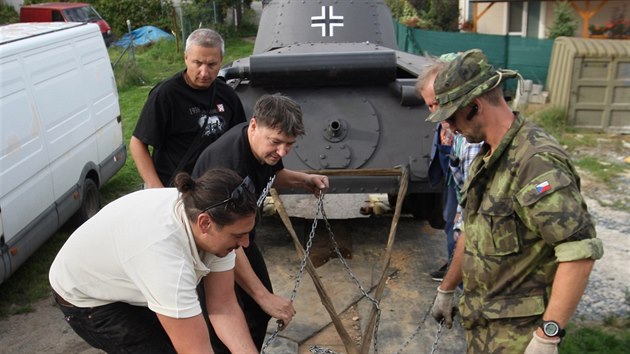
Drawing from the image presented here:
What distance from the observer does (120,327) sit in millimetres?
2846

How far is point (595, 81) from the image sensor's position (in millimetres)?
10523

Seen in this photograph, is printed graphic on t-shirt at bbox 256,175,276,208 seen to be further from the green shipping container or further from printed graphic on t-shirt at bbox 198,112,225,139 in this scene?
the green shipping container

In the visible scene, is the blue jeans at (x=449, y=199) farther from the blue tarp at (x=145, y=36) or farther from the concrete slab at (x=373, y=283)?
the blue tarp at (x=145, y=36)

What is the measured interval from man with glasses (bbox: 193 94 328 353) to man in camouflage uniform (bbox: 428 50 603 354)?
75 centimetres

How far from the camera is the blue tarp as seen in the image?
878 inches

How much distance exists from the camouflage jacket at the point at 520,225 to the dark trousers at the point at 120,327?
1.36 meters

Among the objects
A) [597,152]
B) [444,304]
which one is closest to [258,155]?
[444,304]

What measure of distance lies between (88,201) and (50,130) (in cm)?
124

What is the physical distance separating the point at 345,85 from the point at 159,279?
4286 millimetres

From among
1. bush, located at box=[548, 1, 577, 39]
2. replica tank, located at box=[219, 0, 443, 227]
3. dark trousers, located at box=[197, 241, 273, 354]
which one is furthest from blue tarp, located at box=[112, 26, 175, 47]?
dark trousers, located at box=[197, 241, 273, 354]

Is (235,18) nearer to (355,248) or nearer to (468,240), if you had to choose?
(355,248)

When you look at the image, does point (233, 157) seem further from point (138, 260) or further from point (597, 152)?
point (597, 152)

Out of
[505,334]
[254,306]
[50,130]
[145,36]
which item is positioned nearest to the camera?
[505,334]

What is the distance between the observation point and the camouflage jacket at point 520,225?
245cm
